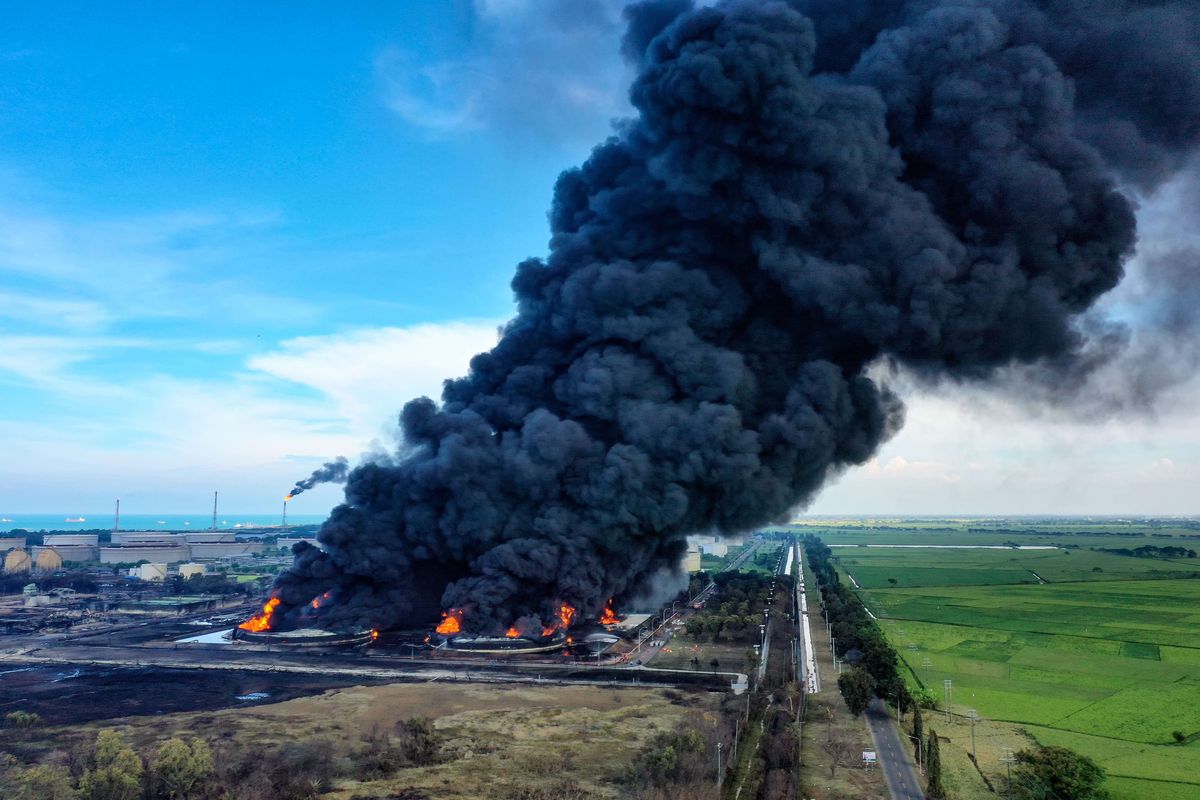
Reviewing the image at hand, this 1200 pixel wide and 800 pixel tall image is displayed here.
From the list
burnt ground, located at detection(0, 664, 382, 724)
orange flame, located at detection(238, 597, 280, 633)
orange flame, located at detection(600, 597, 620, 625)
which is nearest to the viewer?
burnt ground, located at detection(0, 664, 382, 724)

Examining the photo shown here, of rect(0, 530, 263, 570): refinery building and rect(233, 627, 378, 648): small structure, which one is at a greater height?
rect(0, 530, 263, 570): refinery building

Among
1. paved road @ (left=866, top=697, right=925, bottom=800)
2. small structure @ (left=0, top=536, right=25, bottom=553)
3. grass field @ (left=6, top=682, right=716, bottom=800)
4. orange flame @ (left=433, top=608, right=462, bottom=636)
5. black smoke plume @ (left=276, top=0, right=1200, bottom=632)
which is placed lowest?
paved road @ (left=866, top=697, right=925, bottom=800)

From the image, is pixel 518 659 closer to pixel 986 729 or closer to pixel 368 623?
pixel 368 623

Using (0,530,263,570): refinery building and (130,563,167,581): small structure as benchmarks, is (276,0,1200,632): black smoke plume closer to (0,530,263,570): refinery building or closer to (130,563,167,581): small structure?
(130,563,167,581): small structure

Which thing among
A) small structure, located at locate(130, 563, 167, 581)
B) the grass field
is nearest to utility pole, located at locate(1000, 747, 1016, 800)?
the grass field

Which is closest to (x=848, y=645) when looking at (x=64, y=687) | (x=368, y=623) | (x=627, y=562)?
(x=627, y=562)

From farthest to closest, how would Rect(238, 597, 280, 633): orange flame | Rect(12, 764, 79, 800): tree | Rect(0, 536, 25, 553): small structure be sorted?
Rect(0, 536, 25, 553): small structure, Rect(238, 597, 280, 633): orange flame, Rect(12, 764, 79, 800): tree
